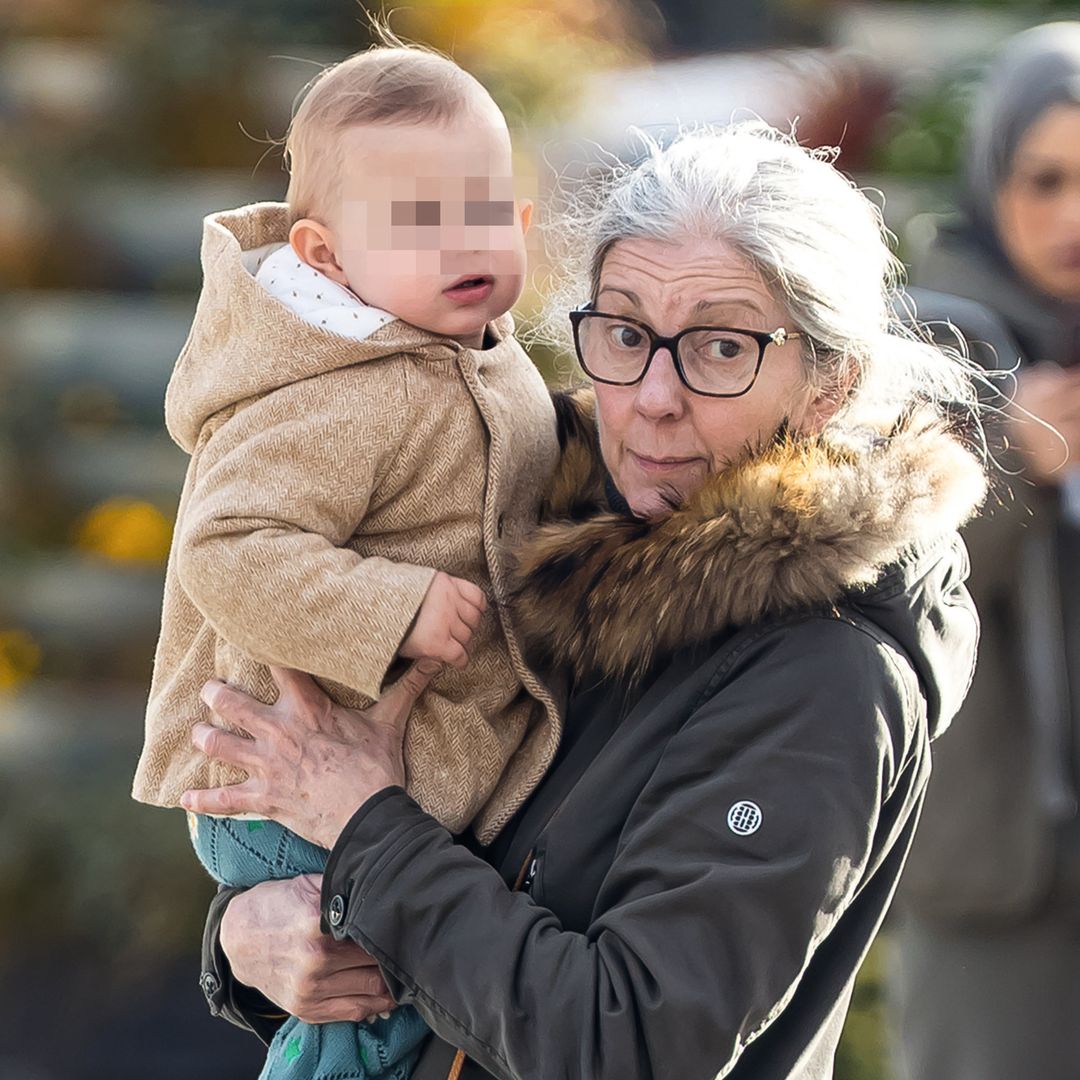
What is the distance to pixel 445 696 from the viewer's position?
1.86 metres

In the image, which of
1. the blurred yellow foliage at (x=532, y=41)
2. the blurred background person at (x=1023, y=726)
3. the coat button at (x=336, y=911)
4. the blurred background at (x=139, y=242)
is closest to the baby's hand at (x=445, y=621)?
the coat button at (x=336, y=911)

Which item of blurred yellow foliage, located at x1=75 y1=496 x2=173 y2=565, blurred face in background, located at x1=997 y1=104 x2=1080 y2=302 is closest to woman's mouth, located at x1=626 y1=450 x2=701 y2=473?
blurred face in background, located at x1=997 y1=104 x2=1080 y2=302

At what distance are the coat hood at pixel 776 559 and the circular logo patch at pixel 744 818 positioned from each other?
7.5 inches

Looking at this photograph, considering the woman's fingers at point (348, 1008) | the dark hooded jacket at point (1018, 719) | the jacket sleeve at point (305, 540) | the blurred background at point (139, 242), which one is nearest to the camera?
the jacket sleeve at point (305, 540)

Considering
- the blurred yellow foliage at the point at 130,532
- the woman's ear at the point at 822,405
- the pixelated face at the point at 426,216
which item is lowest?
the blurred yellow foliage at the point at 130,532

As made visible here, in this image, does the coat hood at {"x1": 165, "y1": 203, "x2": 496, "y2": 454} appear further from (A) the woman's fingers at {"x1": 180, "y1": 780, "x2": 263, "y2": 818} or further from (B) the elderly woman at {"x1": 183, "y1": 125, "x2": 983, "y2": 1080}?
(A) the woman's fingers at {"x1": 180, "y1": 780, "x2": 263, "y2": 818}

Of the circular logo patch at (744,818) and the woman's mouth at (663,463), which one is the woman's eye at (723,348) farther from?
the circular logo patch at (744,818)

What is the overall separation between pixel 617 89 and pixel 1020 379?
254 cm

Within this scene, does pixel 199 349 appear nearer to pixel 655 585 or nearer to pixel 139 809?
pixel 655 585

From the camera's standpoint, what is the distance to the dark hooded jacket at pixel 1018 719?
281 cm

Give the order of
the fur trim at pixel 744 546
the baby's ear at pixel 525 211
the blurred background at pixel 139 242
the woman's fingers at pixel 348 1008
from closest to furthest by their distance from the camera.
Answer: the fur trim at pixel 744 546, the woman's fingers at pixel 348 1008, the baby's ear at pixel 525 211, the blurred background at pixel 139 242

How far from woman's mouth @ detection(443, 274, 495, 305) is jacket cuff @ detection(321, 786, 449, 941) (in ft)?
1.87

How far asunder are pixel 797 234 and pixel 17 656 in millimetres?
4316

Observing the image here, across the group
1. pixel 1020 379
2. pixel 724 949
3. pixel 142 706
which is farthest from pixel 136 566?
pixel 724 949
